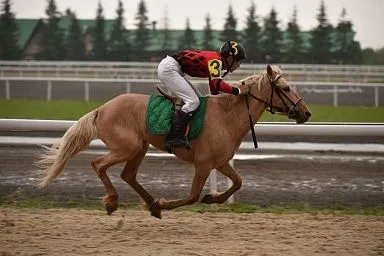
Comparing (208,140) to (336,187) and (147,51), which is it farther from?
(147,51)

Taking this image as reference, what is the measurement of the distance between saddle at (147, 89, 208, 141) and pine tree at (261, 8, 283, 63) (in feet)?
77.4

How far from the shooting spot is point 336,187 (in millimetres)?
9484

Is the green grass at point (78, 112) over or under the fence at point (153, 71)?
under

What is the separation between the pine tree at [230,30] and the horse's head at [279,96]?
984 inches

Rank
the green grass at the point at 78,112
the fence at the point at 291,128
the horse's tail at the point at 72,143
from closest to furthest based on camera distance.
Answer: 1. the horse's tail at the point at 72,143
2. the fence at the point at 291,128
3. the green grass at the point at 78,112

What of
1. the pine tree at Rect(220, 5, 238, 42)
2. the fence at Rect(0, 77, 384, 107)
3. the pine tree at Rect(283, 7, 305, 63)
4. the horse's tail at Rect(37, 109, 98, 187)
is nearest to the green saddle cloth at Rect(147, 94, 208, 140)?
the horse's tail at Rect(37, 109, 98, 187)

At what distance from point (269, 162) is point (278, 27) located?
22754 millimetres

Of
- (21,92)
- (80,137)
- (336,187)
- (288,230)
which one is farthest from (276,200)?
(21,92)

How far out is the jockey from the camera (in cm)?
689

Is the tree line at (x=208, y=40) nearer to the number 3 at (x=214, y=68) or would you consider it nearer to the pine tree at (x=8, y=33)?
the pine tree at (x=8, y=33)

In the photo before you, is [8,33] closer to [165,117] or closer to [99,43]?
[99,43]

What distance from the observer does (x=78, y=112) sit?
60.4ft

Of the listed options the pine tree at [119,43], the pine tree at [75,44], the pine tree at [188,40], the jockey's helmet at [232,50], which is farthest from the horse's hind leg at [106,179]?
the pine tree at [75,44]

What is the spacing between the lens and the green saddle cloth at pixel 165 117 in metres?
6.97
